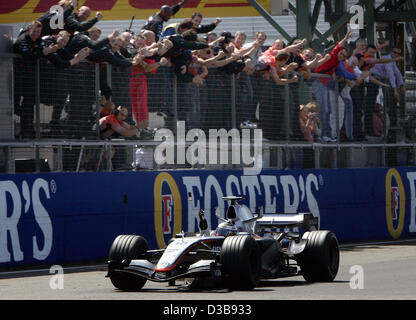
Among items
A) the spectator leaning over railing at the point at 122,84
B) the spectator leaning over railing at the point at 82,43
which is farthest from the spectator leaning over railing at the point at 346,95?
the spectator leaning over railing at the point at 82,43

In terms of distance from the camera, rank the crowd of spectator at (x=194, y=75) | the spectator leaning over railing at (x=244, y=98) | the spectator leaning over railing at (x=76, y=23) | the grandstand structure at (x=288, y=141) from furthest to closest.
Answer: the spectator leaning over railing at (x=244, y=98)
the spectator leaning over railing at (x=76, y=23)
the crowd of spectator at (x=194, y=75)
the grandstand structure at (x=288, y=141)

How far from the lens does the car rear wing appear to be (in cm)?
1273

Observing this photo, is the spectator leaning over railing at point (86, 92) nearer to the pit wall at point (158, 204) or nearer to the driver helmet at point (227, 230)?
the pit wall at point (158, 204)

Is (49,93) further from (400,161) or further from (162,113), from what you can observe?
(400,161)

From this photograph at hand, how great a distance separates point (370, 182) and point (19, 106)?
8295 mm

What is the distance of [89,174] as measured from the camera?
14859 millimetres

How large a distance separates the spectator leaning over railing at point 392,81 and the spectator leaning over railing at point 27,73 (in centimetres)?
870

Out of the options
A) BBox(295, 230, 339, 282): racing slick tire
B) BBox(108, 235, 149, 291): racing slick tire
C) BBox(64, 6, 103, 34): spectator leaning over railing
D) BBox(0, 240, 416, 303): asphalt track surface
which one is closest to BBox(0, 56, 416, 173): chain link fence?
BBox(64, 6, 103, 34): spectator leaning over railing

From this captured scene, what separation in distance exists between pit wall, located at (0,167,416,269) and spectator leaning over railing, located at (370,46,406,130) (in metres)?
1.41

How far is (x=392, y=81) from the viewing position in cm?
2114

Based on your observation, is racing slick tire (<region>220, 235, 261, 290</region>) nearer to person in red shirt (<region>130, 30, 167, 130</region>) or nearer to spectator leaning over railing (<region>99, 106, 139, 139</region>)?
spectator leaning over railing (<region>99, 106, 139, 139</region>)

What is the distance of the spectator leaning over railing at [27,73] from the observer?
46.2ft

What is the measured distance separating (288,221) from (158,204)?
3535 millimetres
